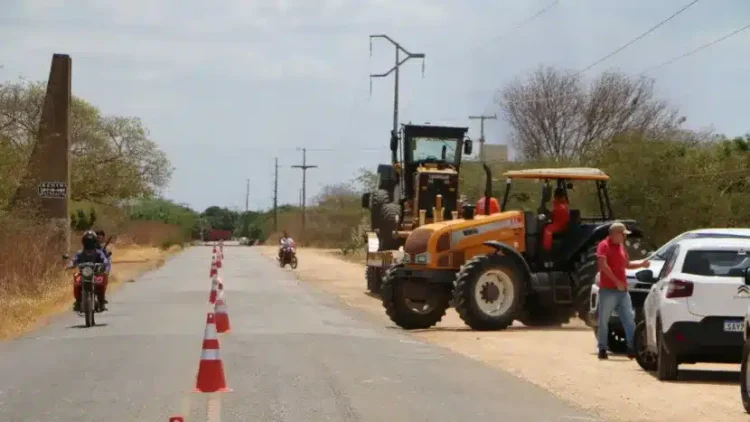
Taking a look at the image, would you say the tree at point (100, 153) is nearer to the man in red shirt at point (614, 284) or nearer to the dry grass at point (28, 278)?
the dry grass at point (28, 278)

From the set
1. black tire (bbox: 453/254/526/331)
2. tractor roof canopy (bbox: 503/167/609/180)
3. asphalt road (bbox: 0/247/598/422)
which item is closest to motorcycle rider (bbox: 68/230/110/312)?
asphalt road (bbox: 0/247/598/422)

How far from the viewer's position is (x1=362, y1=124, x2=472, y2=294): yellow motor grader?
108 ft

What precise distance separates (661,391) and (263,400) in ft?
15.0

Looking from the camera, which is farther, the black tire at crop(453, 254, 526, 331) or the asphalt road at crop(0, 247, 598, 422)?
the black tire at crop(453, 254, 526, 331)

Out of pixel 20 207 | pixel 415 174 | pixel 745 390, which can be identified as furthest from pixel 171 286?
pixel 745 390

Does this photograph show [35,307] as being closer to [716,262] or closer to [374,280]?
[374,280]

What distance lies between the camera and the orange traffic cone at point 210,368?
13117 mm

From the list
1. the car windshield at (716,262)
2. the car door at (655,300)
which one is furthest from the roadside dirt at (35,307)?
the car windshield at (716,262)

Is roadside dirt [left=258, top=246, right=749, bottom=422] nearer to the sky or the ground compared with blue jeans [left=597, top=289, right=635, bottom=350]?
nearer to the ground

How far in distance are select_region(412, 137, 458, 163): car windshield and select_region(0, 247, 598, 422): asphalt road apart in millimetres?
8571

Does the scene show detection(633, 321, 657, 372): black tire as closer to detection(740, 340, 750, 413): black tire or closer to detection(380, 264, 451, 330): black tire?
detection(740, 340, 750, 413): black tire

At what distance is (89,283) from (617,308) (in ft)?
34.6

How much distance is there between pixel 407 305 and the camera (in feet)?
81.6

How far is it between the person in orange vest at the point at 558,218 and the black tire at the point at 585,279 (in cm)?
70
